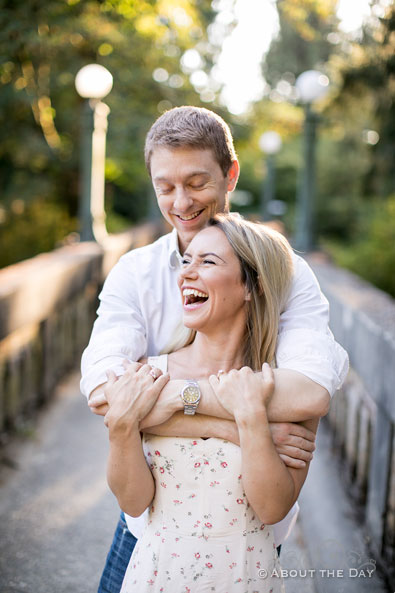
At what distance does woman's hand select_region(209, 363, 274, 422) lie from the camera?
5.99 feet

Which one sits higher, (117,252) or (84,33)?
(84,33)

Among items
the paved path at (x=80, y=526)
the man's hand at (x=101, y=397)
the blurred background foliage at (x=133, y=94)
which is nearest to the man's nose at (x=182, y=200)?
the man's hand at (x=101, y=397)

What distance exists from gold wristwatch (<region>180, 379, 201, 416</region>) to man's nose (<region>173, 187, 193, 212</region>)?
649 mm

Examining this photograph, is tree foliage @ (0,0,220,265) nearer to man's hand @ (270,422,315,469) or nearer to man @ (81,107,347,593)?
man @ (81,107,347,593)

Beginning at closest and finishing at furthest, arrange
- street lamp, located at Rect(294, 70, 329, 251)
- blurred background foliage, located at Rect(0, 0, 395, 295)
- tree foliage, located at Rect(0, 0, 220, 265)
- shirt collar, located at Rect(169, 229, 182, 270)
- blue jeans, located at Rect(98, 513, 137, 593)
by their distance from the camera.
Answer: blue jeans, located at Rect(98, 513, 137, 593) < shirt collar, located at Rect(169, 229, 182, 270) < blurred background foliage, located at Rect(0, 0, 395, 295) < tree foliage, located at Rect(0, 0, 220, 265) < street lamp, located at Rect(294, 70, 329, 251)

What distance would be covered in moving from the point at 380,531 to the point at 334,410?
1955mm

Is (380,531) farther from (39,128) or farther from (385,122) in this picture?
(39,128)

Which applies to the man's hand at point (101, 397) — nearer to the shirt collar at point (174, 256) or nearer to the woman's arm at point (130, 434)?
the woman's arm at point (130, 434)

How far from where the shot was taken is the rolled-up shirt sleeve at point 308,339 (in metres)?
1.96

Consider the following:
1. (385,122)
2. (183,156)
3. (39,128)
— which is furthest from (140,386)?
(39,128)

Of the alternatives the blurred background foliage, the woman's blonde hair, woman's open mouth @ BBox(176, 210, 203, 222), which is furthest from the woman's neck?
the blurred background foliage

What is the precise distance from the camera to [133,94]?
1415 centimetres

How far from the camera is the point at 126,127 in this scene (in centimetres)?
1415

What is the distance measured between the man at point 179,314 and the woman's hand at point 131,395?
0.20ft
